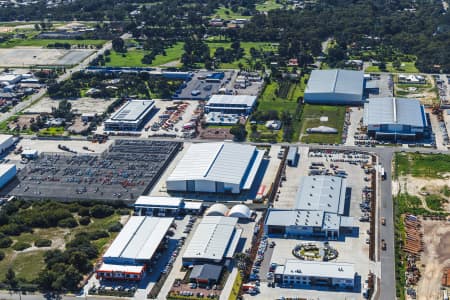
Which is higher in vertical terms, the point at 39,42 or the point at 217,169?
the point at 217,169

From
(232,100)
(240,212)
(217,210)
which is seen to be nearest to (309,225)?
(240,212)

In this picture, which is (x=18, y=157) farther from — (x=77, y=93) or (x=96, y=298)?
(x=96, y=298)

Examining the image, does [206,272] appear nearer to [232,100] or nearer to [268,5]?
[232,100]

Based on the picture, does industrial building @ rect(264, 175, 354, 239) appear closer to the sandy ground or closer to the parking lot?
the parking lot

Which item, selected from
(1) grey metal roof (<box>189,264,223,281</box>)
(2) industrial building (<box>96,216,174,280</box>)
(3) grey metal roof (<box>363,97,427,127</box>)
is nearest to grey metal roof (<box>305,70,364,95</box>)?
(3) grey metal roof (<box>363,97,427,127</box>)

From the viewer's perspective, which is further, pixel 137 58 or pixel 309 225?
pixel 137 58

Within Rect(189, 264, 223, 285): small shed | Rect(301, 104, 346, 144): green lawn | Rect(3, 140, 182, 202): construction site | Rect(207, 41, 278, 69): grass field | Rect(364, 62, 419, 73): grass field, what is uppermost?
Rect(189, 264, 223, 285): small shed
